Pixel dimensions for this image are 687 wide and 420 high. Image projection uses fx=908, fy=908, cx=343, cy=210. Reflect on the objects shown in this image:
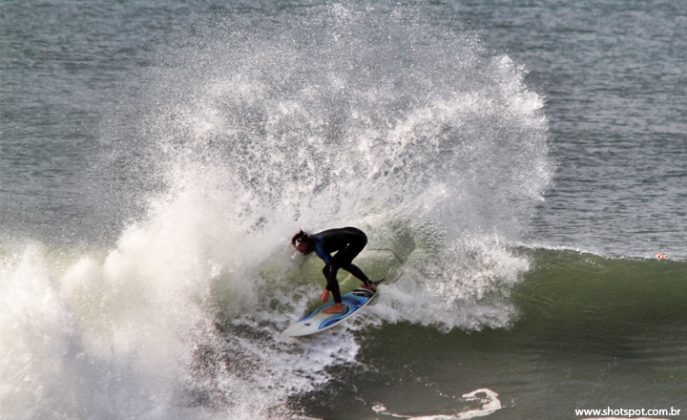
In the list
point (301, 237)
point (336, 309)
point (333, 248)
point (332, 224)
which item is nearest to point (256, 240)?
point (332, 224)

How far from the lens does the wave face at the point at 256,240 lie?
35.6ft

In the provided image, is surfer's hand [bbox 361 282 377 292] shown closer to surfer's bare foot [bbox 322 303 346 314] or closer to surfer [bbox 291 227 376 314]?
surfer [bbox 291 227 376 314]

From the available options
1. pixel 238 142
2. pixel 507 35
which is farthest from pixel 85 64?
pixel 507 35

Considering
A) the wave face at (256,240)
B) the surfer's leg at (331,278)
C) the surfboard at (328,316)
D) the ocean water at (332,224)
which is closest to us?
the wave face at (256,240)

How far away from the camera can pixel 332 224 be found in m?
13.7

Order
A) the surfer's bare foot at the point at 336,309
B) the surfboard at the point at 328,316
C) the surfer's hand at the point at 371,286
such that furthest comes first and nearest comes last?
the surfer's hand at the point at 371,286 → the surfer's bare foot at the point at 336,309 → the surfboard at the point at 328,316

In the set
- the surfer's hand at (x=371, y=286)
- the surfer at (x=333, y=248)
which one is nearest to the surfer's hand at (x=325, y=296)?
the surfer at (x=333, y=248)

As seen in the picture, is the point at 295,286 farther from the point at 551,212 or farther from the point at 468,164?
the point at 551,212

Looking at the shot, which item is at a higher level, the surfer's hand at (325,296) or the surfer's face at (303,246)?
the surfer's face at (303,246)

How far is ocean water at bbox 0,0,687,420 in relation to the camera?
11062 millimetres

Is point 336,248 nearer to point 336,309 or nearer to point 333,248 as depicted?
point 333,248

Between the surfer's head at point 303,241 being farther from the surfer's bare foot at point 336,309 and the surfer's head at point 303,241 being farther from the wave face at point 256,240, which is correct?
the wave face at point 256,240

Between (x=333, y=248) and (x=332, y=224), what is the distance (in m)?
1.67

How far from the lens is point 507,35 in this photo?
1087 inches
